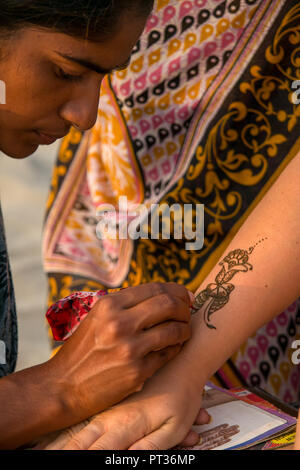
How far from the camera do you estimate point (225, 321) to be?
1228mm

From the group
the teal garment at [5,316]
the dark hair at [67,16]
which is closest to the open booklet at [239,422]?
the teal garment at [5,316]

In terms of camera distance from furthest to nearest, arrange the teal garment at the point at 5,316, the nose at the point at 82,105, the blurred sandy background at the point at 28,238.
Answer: the blurred sandy background at the point at 28,238 → the teal garment at the point at 5,316 → the nose at the point at 82,105

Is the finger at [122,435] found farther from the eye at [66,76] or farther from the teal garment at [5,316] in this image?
the eye at [66,76]

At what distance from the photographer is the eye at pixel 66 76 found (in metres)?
1.11

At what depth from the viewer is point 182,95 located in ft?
5.39

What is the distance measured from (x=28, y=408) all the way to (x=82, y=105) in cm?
48

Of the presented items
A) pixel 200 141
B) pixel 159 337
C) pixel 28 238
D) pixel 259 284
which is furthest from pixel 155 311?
pixel 28 238

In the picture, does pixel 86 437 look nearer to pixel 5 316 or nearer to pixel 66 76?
pixel 5 316

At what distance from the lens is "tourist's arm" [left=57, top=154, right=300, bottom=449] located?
3.43 feet

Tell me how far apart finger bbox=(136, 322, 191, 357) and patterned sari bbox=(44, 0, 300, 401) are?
424 mm

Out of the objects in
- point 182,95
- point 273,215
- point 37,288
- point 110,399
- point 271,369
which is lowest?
point 37,288
